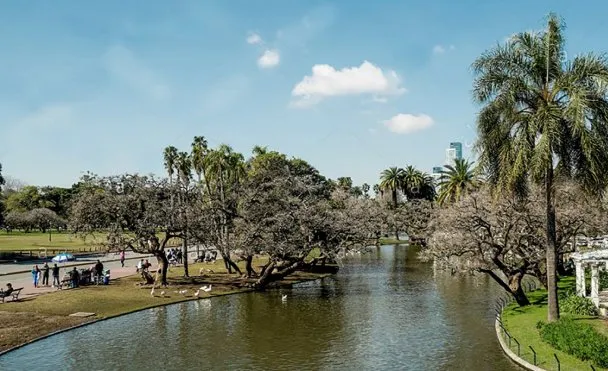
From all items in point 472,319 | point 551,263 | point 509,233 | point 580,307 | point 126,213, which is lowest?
point 472,319

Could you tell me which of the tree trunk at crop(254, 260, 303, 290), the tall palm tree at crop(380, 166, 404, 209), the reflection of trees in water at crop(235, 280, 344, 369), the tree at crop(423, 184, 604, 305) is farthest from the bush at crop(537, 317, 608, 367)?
the tall palm tree at crop(380, 166, 404, 209)

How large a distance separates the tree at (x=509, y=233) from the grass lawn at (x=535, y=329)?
1628 millimetres

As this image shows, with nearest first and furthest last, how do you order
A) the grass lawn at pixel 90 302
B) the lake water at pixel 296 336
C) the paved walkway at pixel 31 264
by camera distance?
the lake water at pixel 296 336 < the grass lawn at pixel 90 302 < the paved walkway at pixel 31 264

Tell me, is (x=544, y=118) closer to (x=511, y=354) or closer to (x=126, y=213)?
(x=511, y=354)

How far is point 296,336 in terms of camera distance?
104ft

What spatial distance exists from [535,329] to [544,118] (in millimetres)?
11387

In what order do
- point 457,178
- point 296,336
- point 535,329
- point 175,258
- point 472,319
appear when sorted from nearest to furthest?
point 535,329 → point 296,336 → point 472,319 → point 175,258 → point 457,178

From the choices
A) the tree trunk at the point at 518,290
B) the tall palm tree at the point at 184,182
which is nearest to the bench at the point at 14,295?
the tall palm tree at the point at 184,182

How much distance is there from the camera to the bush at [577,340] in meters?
22.3

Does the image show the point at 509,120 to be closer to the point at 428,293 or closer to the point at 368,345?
the point at 368,345

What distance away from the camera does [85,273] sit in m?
48.9

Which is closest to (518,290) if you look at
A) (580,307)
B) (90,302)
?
(580,307)

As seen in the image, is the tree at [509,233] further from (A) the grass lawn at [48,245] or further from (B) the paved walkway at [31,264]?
(A) the grass lawn at [48,245]

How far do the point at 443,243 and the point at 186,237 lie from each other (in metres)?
23.6
